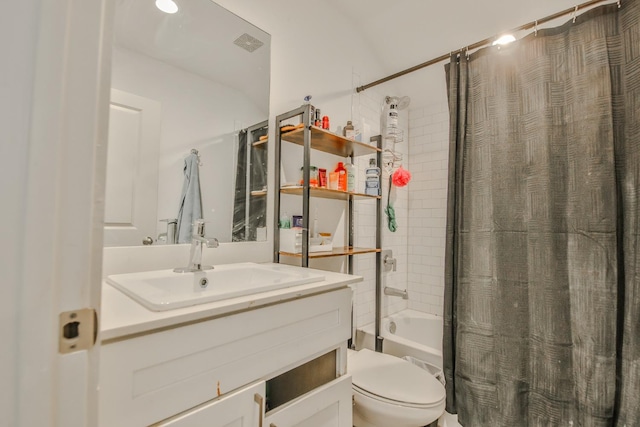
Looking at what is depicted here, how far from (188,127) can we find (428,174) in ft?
6.37

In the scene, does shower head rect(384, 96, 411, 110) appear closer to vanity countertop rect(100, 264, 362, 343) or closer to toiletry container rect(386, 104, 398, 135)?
toiletry container rect(386, 104, 398, 135)

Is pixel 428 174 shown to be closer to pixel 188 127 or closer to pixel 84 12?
pixel 188 127

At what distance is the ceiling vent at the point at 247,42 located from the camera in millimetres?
1327

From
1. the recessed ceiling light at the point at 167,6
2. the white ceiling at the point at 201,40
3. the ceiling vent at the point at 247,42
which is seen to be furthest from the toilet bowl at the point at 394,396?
the recessed ceiling light at the point at 167,6

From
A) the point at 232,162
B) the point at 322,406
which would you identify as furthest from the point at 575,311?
the point at 232,162

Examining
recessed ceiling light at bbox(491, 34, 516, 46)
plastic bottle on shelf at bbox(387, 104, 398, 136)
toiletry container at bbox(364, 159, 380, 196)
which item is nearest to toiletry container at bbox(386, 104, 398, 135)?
plastic bottle on shelf at bbox(387, 104, 398, 136)

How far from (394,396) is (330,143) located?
1.30 m

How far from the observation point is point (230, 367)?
2.35 feet

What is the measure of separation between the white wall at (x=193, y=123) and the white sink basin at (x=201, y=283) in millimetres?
209

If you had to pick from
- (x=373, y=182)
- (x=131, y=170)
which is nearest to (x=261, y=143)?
(x=131, y=170)

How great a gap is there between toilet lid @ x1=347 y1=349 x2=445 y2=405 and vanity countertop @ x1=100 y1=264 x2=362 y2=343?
76 centimetres

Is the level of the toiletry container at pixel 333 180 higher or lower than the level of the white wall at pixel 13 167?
higher

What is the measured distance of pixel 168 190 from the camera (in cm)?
111

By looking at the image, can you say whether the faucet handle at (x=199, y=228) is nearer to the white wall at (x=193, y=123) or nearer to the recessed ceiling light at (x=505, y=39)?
the white wall at (x=193, y=123)
